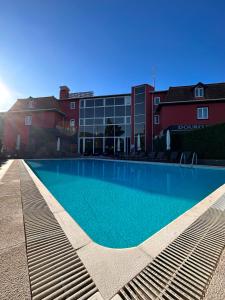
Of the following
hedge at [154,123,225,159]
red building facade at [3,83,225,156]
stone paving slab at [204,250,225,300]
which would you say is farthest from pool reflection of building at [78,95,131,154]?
stone paving slab at [204,250,225,300]

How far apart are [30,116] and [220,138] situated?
25.0 metres

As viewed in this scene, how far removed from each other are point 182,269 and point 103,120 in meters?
26.7

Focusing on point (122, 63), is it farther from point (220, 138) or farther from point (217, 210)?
point (217, 210)

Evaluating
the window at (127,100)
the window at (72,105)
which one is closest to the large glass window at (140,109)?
the window at (127,100)

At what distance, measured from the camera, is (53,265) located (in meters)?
1.72

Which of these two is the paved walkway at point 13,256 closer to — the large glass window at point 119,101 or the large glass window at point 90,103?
the large glass window at point 119,101

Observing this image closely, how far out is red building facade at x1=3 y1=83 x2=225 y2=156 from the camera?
21.1m

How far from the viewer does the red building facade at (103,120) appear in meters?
21.1

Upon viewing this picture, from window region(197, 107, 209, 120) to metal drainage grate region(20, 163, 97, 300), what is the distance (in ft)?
71.4

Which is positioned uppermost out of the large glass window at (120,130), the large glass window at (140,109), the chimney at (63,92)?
the chimney at (63,92)

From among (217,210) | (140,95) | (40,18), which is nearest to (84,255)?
(217,210)

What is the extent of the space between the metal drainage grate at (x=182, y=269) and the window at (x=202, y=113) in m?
Result: 20.7

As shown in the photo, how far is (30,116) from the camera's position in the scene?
26.7 m

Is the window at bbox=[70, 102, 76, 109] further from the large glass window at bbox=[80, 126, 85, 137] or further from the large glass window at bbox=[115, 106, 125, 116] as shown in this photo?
the large glass window at bbox=[115, 106, 125, 116]
